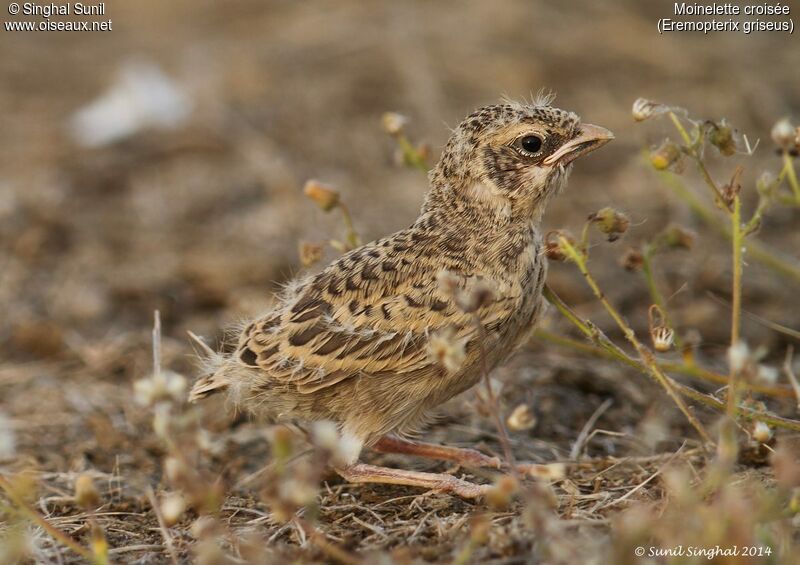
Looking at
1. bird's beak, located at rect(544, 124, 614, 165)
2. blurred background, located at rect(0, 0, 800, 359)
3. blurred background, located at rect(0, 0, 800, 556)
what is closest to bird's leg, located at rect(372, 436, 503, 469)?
blurred background, located at rect(0, 0, 800, 556)

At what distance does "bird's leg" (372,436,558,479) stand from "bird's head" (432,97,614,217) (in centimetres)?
102

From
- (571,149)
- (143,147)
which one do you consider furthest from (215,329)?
(143,147)

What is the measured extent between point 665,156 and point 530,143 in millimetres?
780

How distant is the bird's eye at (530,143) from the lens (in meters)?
4.06

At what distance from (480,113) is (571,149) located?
408 millimetres

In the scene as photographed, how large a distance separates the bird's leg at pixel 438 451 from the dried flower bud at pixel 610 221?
3.60 ft

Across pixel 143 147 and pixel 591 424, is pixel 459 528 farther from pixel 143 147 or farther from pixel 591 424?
pixel 143 147

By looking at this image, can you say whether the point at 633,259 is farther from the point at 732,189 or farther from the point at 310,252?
the point at 310,252

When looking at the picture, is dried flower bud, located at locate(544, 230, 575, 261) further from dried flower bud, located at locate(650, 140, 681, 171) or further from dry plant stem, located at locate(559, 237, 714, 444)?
dried flower bud, located at locate(650, 140, 681, 171)

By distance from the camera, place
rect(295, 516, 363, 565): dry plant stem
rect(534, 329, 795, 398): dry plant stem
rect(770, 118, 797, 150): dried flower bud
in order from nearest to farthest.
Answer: rect(295, 516, 363, 565): dry plant stem, rect(770, 118, 797, 150): dried flower bud, rect(534, 329, 795, 398): dry plant stem

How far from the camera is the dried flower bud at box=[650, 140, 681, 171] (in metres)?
3.38

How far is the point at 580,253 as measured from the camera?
136 inches

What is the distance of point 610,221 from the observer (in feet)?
11.7

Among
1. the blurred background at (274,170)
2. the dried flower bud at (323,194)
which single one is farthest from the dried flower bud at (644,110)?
the dried flower bud at (323,194)
